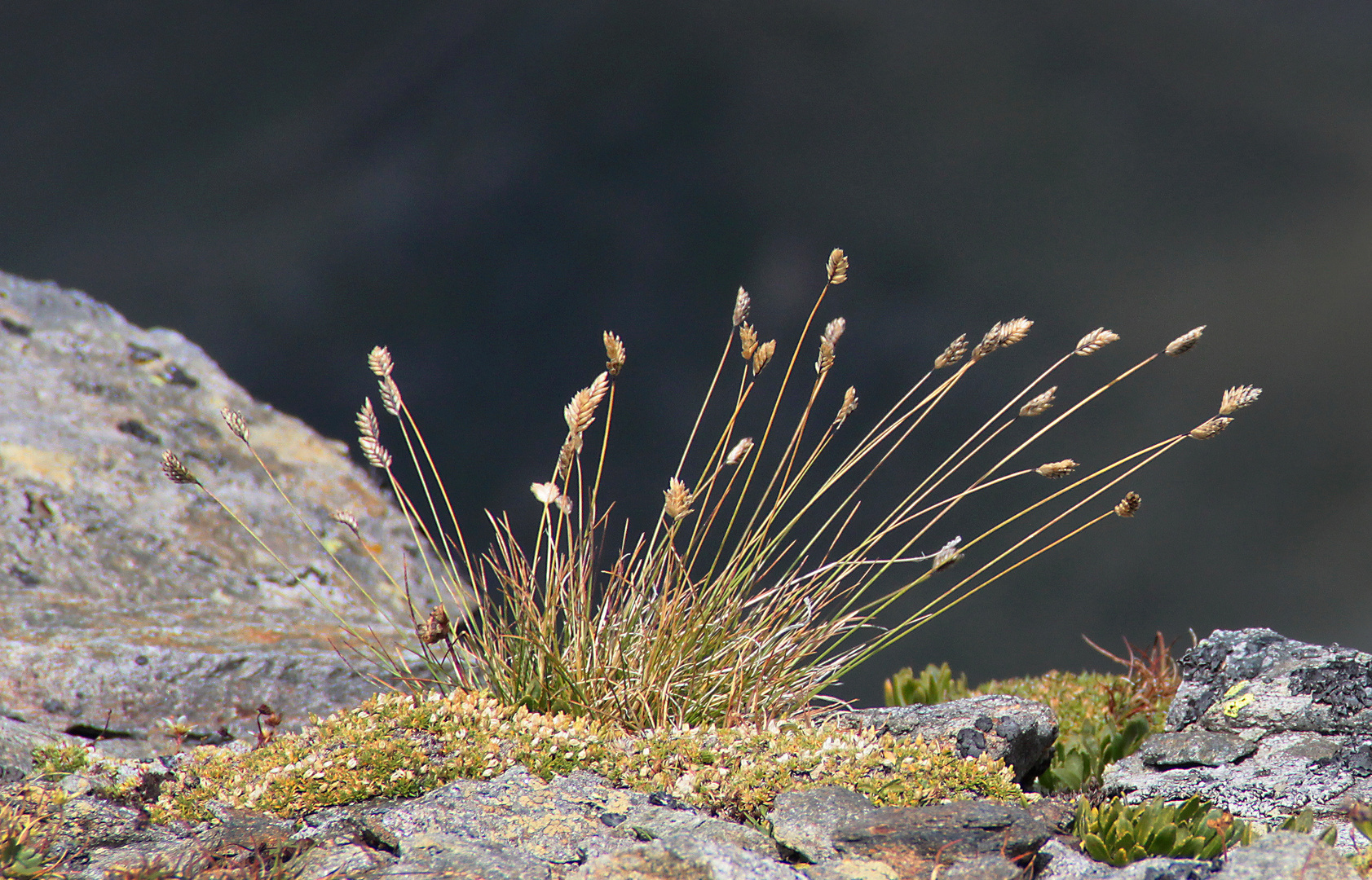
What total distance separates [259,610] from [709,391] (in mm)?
3269

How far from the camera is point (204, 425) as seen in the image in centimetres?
652

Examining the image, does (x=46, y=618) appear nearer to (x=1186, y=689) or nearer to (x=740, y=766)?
(x=740, y=766)

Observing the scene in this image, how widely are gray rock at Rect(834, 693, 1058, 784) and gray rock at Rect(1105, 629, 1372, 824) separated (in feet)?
1.02

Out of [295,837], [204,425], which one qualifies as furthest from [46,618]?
[295,837]

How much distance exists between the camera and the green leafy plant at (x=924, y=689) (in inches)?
201

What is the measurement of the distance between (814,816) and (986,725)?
1.20 m

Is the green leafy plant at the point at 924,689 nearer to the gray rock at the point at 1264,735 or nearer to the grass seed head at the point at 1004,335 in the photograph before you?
the gray rock at the point at 1264,735

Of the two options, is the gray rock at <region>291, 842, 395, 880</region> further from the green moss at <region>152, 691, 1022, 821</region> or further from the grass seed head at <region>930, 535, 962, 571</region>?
the grass seed head at <region>930, 535, 962, 571</region>

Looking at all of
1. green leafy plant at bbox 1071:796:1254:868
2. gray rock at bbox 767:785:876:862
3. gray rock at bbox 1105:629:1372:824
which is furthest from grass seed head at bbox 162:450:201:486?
gray rock at bbox 1105:629:1372:824

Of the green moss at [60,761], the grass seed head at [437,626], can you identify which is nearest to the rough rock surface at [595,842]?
the green moss at [60,761]

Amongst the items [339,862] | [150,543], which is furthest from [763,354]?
[150,543]

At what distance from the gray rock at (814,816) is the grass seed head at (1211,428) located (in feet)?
5.51

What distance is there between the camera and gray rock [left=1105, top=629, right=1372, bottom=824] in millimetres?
3398

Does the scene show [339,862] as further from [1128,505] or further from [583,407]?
[1128,505]
